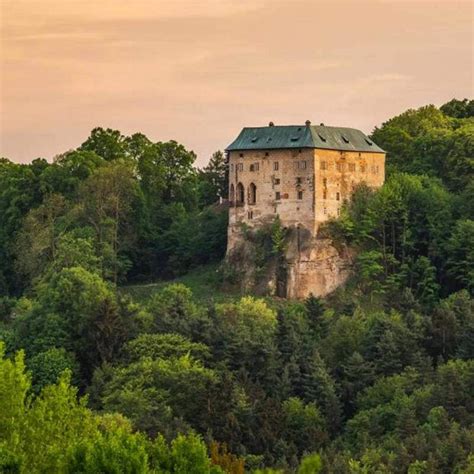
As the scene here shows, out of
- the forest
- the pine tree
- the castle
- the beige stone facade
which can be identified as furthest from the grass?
the pine tree

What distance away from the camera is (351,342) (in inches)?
3354

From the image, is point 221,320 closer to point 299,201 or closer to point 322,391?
point 322,391

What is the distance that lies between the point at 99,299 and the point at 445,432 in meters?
18.8

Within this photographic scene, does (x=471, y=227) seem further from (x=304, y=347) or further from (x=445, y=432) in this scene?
(x=445, y=432)

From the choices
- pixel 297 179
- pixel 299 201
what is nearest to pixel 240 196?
pixel 297 179

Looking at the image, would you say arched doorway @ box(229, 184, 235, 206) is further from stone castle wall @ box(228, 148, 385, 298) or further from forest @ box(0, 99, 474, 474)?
forest @ box(0, 99, 474, 474)

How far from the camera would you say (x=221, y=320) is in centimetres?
8638

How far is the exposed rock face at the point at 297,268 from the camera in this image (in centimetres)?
9231

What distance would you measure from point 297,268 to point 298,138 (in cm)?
606

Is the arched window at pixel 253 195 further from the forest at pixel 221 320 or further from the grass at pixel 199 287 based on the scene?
the grass at pixel 199 287

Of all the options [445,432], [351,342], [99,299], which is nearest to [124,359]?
[99,299]

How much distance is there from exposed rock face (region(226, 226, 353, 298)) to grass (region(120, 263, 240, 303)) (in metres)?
1.15

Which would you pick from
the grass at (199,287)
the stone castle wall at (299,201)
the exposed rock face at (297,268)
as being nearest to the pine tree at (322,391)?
the grass at (199,287)

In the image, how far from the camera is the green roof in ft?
309
